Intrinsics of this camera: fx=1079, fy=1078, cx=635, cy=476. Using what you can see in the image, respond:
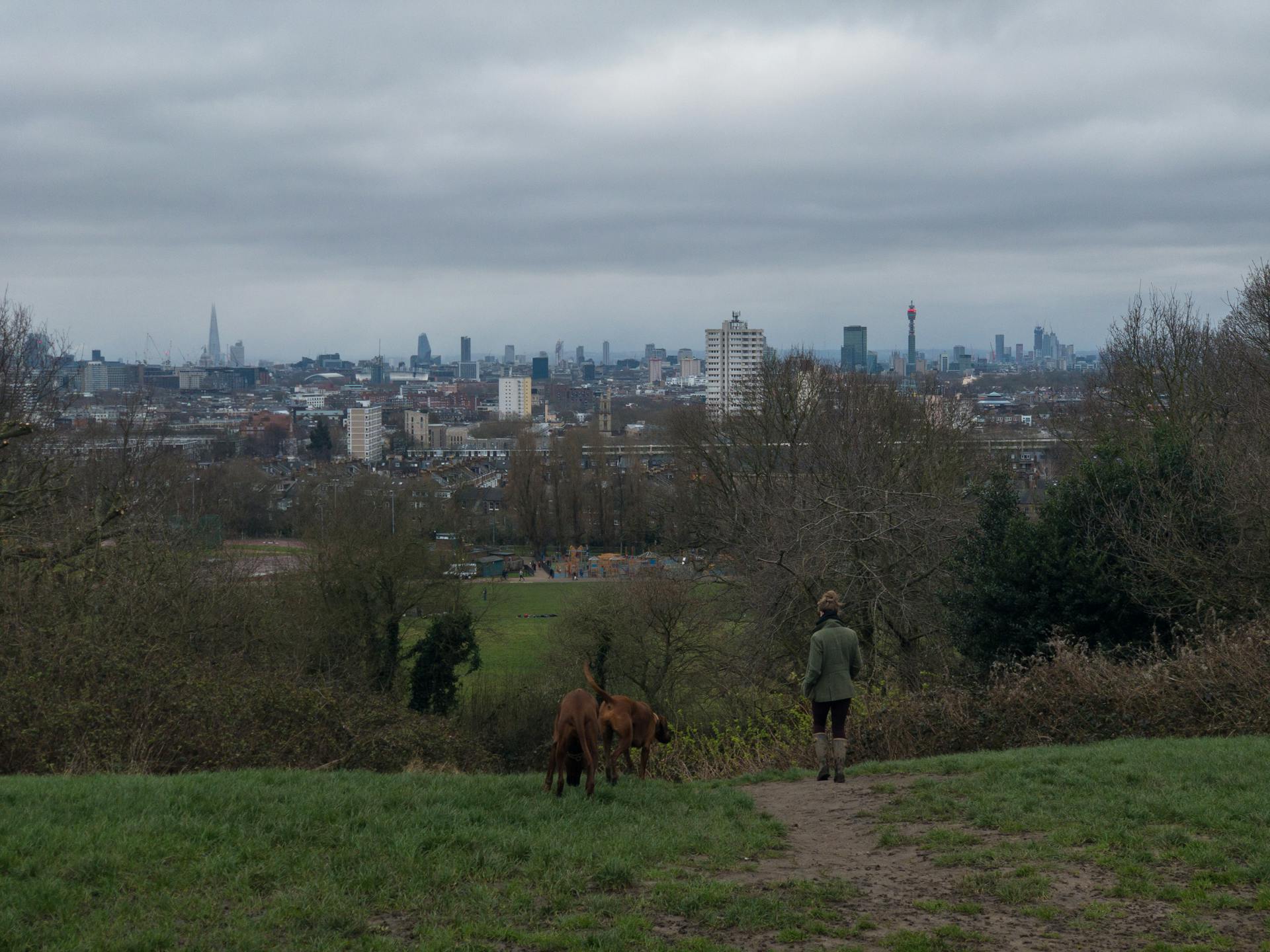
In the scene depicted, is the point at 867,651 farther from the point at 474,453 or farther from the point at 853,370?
the point at 474,453

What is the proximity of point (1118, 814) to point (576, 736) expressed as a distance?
388 centimetres

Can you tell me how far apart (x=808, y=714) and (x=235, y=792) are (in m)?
10.1

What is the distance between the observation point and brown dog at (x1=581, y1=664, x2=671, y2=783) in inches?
334

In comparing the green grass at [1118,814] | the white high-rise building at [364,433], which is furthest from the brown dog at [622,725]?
the white high-rise building at [364,433]

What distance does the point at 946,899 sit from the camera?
20.2 feet

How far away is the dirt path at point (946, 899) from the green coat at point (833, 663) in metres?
1.64

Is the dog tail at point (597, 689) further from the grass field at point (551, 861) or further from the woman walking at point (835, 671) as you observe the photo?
the woman walking at point (835, 671)

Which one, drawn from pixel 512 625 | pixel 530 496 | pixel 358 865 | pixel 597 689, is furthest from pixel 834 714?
pixel 530 496

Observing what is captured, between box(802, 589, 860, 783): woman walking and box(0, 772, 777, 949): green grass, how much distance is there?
1965 mm

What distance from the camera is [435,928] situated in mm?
5492

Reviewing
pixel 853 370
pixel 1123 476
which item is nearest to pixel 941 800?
pixel 1123 476

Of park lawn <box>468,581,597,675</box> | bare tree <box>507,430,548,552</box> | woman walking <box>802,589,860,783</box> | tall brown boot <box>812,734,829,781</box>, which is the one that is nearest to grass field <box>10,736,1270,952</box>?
woman walking <box>802,589,860,783</box>

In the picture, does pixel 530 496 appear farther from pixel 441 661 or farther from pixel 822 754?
pixel 822 754

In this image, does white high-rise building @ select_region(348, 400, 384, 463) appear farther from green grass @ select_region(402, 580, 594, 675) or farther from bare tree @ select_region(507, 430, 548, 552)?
green grass @ select_region(402, 580, 594, 675)
